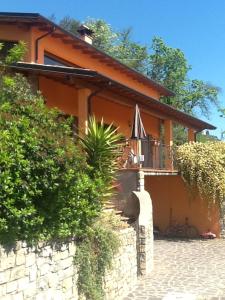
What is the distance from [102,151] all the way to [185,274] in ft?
13.4

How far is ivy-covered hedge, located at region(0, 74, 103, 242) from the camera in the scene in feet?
18.7

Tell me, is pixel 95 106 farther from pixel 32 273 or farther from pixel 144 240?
pixel 32 273

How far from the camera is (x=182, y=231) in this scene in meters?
17.6

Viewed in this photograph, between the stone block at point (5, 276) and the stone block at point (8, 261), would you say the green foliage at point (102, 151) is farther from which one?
the stone block at point (5, 276)

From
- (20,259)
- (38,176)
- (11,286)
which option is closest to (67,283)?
(20,259)

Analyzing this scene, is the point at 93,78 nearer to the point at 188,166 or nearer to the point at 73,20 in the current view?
the point at 188,166

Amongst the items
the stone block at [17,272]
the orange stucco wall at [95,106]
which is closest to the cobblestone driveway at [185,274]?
the stone block at [17,272]

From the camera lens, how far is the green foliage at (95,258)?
762 centimetres

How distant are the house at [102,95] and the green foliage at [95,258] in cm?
299

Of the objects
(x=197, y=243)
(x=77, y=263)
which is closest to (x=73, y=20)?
(x=197, y=243)

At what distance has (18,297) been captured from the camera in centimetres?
582

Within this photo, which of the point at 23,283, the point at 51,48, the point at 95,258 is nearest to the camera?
the point at 23,283

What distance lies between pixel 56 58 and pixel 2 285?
11412mm

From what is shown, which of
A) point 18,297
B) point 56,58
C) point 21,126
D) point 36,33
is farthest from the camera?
point 56,58
